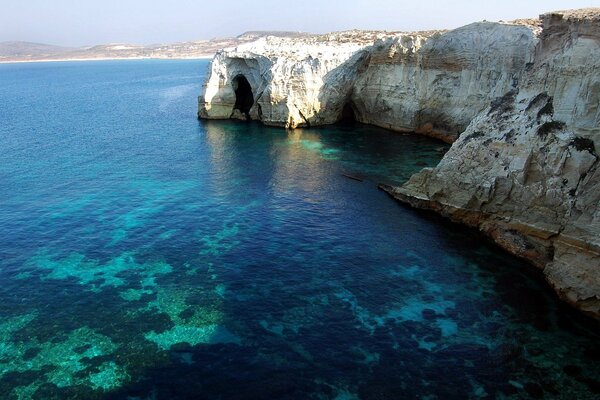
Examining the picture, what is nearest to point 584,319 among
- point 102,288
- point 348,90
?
point 102,288

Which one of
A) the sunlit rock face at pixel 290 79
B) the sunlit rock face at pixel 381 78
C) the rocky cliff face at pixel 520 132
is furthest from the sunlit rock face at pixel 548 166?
the sunlit rock face at pixel 290 79

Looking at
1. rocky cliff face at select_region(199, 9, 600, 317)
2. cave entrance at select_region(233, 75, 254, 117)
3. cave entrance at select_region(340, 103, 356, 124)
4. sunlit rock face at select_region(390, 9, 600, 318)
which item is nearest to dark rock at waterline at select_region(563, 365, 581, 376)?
rocky cliff face at select_region(199, 9, 600, 317)

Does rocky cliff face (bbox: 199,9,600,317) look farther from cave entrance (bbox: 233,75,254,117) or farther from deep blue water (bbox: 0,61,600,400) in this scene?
cave entrance (bbox: 233,75,254,117)

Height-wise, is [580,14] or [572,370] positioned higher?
[580,14]

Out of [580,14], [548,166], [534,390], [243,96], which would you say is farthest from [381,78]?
[534,390]

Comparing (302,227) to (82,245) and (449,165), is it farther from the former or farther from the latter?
(82,245)

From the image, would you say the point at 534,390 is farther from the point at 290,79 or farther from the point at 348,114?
the point at 348,114
